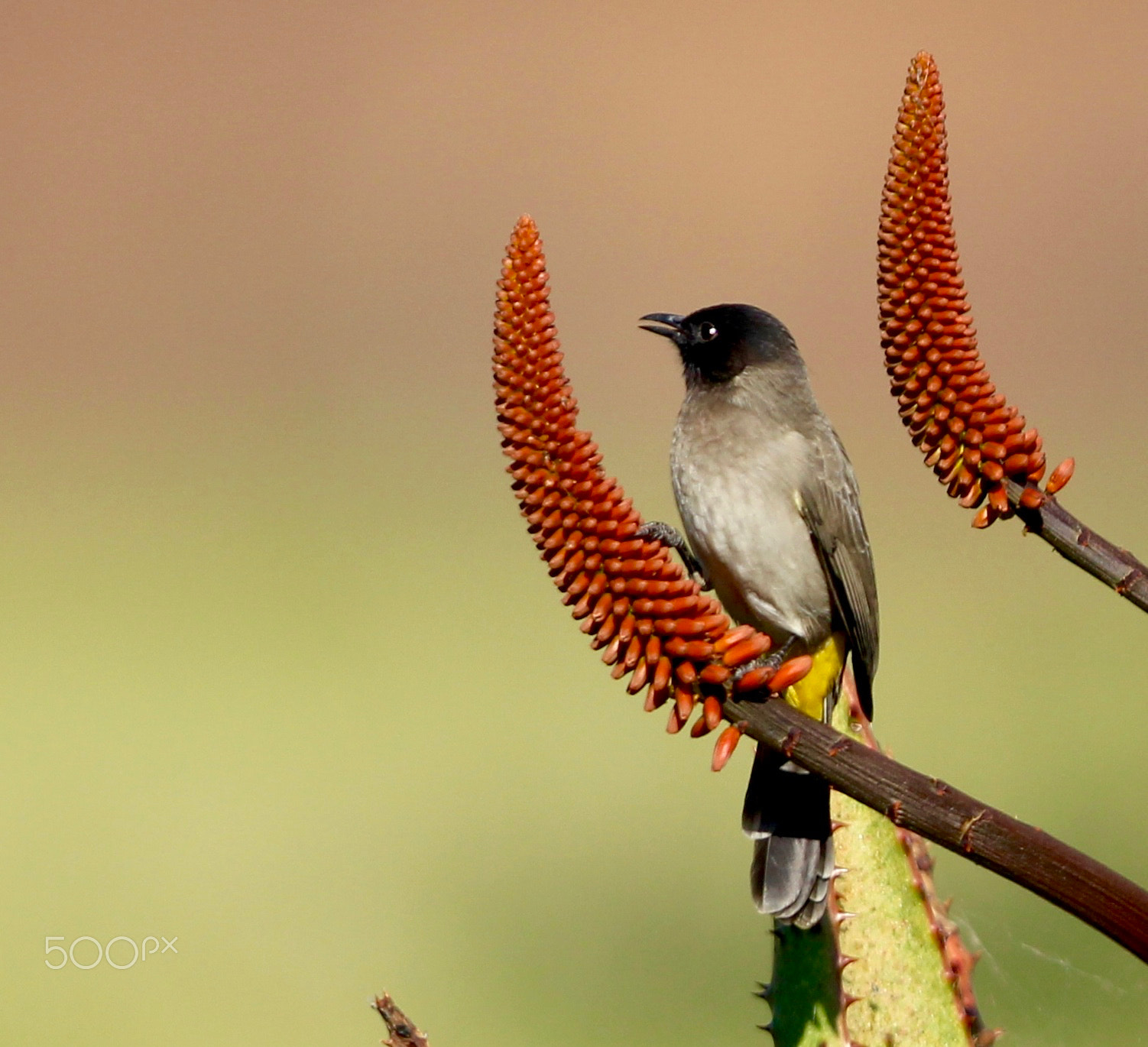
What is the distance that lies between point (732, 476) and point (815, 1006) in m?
1.72

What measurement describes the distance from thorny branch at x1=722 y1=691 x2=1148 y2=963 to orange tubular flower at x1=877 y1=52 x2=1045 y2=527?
480mm

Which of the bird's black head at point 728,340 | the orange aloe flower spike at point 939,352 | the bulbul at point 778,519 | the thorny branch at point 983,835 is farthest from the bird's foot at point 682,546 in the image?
the thorny branch at point 983,835

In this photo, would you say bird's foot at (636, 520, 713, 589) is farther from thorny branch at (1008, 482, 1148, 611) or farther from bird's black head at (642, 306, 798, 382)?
thorny branch at (1008, 482, 1148, 611)

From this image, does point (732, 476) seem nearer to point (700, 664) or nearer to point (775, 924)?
point (775, 924)

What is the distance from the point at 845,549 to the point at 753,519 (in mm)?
240

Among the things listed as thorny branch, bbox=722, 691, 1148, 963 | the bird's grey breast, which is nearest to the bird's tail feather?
the bird's grey breast

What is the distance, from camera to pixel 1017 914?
6.18 m

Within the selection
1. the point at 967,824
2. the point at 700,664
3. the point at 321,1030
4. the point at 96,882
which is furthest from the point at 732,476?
the point at 96,882

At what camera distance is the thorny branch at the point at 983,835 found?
1188 mm

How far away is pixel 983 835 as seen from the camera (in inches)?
49.6

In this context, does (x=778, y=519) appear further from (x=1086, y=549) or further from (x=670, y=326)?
(x=1086, y=549)

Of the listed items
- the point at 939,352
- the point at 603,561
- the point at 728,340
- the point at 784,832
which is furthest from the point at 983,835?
the point at 728,340

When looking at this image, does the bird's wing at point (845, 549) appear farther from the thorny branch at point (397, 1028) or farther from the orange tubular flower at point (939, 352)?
the thorny branch at point (397, 1028)

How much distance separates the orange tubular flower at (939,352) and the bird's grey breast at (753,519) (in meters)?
1.64
